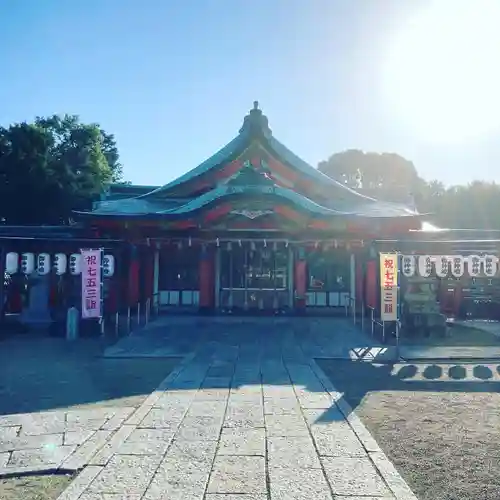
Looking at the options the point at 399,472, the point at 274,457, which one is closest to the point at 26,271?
the point at 274,457

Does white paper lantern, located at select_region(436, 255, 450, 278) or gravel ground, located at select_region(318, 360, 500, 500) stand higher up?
white paper lantern, located at select_region(436, 255, 450, 278)

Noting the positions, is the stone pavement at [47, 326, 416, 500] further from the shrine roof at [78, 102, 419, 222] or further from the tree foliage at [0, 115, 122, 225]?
the tree foliage at [0, 115, 122, 225]

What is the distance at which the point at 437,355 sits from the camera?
1064 centimetres

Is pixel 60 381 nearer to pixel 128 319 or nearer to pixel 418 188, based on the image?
pixel 128 319

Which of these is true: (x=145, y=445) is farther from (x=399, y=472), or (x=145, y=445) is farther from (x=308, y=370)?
(x=308, y=370)

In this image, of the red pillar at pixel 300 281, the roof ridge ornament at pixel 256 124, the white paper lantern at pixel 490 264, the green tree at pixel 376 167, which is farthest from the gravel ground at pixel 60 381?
the green tree at pixel 376 167

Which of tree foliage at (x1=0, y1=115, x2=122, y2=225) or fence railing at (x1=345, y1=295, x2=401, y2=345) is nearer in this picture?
fence railing at (x1=345, y1=295, x2=401, y2=345)

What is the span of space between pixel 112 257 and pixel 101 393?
680 centimetres

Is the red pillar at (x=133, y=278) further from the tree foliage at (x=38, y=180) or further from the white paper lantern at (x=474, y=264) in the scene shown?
the tree foliage at (x=38, y=180)

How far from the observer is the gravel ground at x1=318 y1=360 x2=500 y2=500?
437cm

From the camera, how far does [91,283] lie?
12.4 m

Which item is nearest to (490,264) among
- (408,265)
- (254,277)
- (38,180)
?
(408,265)

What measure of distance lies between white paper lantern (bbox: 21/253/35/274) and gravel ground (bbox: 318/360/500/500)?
331 inches

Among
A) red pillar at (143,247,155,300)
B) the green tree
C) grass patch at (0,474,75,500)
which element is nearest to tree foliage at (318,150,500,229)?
the green tree
